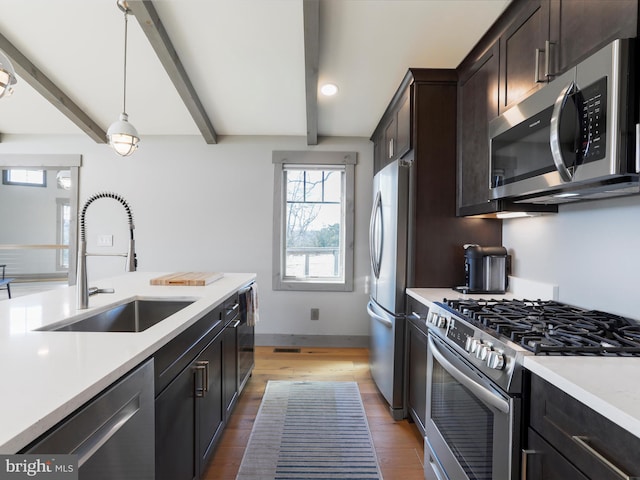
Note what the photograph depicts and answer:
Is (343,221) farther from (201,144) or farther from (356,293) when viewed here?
(201,144)

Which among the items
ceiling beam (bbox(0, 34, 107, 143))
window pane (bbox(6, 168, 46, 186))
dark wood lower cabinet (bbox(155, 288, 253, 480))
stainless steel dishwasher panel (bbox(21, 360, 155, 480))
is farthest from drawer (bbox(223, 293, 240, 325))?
window pane (bbox(6, 168, 46, 186))

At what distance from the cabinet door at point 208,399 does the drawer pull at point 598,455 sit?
1.36 meters

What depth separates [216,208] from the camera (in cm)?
377

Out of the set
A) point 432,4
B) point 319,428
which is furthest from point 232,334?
point 432,4

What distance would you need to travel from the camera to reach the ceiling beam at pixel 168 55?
2127 mm

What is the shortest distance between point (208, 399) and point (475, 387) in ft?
4.05

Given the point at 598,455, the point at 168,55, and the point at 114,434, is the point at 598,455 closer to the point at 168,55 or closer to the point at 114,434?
the point at 114,434

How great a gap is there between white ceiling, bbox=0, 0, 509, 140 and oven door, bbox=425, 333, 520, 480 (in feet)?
6.21

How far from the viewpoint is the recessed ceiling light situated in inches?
112

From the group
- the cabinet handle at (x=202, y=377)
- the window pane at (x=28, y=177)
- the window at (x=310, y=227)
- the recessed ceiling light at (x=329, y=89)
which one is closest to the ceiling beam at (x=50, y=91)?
the window at (x=310, y=227)

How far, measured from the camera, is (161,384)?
1.15 metres

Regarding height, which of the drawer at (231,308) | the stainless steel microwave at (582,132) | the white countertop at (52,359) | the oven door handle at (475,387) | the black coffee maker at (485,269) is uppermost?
the stainless steel microwave at (582,132)

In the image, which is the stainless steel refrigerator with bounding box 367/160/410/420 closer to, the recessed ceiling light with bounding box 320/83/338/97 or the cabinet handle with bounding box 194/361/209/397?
the recessed ceiling light with bounding box 320/83/338/97

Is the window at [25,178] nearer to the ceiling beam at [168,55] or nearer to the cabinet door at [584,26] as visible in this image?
the ceiling beam at [168,55]
